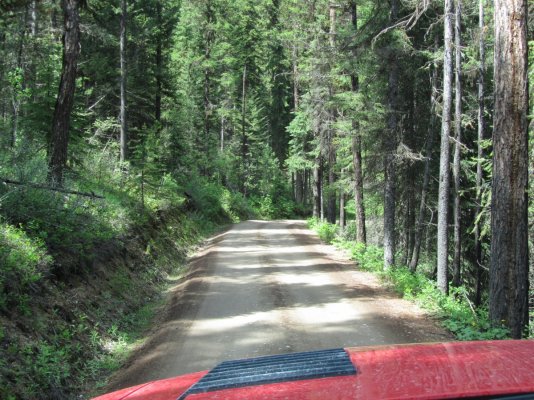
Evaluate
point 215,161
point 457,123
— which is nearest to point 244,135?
point 215,161

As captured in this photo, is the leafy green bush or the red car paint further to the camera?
the leafy green bush

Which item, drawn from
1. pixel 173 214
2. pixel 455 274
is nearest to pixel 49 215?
pixel 173 214

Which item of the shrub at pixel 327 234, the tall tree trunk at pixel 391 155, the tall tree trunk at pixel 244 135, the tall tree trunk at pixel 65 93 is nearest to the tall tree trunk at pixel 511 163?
the tall tree trunk at pixel 391 155

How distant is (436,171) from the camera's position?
2114cm

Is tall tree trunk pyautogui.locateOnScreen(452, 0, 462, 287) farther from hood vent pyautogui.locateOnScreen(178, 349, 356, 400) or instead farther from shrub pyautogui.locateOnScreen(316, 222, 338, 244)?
hood vent pyautogui.locateOnScreen(178, 349, 356, 400)

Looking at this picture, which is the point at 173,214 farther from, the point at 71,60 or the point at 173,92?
the point at 173,92

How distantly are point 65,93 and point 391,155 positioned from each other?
10589 millimetres

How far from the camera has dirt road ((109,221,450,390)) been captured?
7.55m

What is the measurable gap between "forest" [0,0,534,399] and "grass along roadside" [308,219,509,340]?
11 cm

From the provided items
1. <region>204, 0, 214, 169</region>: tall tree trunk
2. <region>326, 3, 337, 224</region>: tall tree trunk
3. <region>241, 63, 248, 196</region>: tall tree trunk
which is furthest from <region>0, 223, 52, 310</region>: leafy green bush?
<region>241, 63, 248, 196</region>: tall tree trunk

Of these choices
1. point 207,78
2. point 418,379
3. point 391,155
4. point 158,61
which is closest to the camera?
point 418,379

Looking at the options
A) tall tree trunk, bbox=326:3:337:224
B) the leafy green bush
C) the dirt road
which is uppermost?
tall tree trunk, bbox=326:3:337:224

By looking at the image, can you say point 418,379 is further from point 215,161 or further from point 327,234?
point 215,161

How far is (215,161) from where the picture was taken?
1740 inches
